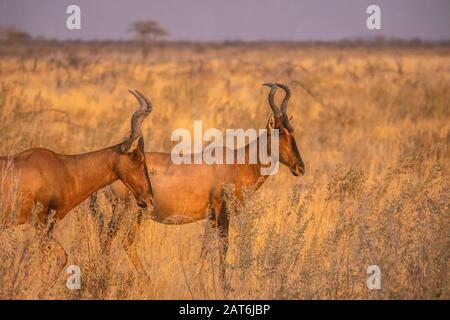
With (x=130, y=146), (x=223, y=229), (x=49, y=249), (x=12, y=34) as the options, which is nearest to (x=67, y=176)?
(x=130, y=146)

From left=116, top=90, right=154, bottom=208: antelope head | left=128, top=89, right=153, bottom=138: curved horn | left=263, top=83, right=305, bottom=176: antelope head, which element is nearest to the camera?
left=128, top=89, right=153, bottom=138: curved horn

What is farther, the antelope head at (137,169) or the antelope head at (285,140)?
→ the antelope head at (285,140)

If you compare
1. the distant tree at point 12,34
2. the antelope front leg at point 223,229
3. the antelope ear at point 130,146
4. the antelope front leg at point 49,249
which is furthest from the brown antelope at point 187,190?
the distant tree at point 12,34

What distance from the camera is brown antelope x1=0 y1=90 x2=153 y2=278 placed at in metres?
7.36

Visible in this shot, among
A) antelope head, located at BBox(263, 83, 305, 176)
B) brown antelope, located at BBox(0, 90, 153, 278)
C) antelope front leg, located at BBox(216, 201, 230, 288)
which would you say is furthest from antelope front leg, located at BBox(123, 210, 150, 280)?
antelope head, located at BBox(263, 83, 305, 176)

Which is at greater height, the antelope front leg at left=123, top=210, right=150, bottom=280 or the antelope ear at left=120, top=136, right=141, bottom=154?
the antelope ear at left=120, top=136, right=141, bottom=154

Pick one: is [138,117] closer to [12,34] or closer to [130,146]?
[130,146]

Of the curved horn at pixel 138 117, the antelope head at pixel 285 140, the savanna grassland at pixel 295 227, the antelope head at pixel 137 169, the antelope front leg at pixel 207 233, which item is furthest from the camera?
the antelope head at pixel 285 140

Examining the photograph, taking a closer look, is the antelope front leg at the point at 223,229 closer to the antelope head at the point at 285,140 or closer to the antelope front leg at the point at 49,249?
the antelope head at the point at 285,140

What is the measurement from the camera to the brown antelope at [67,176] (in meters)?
7.36

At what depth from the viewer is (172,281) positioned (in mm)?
7273

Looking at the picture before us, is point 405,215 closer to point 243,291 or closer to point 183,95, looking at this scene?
point 243,291

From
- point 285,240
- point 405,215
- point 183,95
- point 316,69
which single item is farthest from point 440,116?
point 316,69

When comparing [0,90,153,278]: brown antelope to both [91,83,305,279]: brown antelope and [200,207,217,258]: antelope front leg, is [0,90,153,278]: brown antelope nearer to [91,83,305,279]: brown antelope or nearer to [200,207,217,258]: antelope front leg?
[91,83,305,279]: brown antelope
